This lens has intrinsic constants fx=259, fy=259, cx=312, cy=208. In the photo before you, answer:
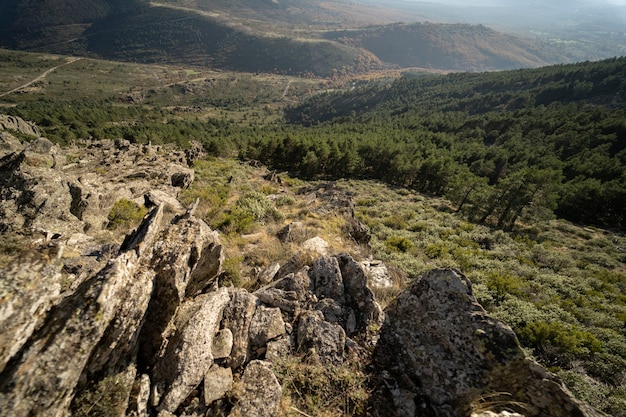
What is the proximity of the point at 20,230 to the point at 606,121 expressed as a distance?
129 metres

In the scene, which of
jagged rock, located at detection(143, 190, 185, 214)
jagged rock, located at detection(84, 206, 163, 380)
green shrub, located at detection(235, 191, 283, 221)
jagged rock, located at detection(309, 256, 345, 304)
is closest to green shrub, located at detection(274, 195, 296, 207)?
green shrub, located at detection(235, 191, 283, 221)

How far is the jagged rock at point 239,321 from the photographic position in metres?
6.22

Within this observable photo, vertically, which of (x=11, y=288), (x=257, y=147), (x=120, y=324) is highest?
(x=11, y=288)

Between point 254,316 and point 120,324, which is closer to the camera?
point 120,324

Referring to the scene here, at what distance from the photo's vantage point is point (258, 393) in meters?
5.45

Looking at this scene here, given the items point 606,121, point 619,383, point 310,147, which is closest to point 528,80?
point 606,121

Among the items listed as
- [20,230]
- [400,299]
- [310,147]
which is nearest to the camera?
[400,299]

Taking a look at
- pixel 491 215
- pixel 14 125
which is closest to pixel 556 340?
pixel 491 215

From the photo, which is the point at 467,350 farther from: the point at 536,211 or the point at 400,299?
the point at 536,211

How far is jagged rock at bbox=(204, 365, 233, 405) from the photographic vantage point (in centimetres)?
530

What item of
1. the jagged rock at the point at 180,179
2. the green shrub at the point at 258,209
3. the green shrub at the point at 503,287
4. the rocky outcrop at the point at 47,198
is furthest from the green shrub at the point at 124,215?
the green shrub at the point at 503,287

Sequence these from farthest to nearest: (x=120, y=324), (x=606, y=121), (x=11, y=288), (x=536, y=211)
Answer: (x=606, y=121), (x=536, y=211), (x=120, y=324), (x=11, y=288)

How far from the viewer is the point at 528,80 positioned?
163125 mm

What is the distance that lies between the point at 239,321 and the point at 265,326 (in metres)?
Answer: 0.70
